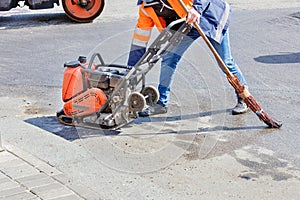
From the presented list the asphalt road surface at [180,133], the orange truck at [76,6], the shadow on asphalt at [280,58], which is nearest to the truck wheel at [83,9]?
the orange truck at [76,6]

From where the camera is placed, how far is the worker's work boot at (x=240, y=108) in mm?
6578

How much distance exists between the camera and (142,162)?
17.7 feet

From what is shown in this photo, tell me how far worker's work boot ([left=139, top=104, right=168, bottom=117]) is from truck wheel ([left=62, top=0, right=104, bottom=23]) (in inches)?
189

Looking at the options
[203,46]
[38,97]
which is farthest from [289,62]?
[38,97]

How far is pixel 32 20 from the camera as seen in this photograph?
11.4 m

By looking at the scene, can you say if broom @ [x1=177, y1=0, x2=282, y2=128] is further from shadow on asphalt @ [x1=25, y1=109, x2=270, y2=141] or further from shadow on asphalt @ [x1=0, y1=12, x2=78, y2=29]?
shadow on asphalt @ [x1=0, y1=12, x2=78, y2=29]

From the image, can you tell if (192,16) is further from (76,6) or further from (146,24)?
(76,6)

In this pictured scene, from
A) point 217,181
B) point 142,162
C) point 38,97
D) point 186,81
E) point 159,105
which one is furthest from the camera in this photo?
point 186,81

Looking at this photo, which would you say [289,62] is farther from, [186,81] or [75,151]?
[75,151]

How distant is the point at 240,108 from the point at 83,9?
504 centimetres

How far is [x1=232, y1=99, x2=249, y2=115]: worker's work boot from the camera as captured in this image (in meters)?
6.58

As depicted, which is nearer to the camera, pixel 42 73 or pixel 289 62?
pixel 42 73

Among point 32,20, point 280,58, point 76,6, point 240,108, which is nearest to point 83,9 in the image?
point 76,6

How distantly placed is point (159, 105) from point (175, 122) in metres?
0.28
